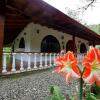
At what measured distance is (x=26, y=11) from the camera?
10430mm

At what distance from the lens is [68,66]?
4.46 ft

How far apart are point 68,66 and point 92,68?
0.15 meters

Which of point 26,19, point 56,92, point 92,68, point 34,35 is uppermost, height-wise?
point 26,19

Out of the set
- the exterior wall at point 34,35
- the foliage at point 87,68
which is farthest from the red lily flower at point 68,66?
the exterior wall at point 34,35

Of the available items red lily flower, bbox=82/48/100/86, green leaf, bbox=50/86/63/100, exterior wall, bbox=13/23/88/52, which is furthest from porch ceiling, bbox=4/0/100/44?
red lily flower, bbox=82/48/100/86

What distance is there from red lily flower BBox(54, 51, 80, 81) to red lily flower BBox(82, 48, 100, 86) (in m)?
0.06

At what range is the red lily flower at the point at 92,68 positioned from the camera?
1243 millimetres

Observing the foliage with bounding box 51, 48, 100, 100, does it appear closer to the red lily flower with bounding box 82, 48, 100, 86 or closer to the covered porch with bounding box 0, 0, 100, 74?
the red lily flower with bounding box 82, 48, 100, 86

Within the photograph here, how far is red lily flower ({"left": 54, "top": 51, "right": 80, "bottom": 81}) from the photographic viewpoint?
131cm

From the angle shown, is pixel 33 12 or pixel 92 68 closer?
pixel 92 68

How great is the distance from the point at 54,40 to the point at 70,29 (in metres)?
1.36

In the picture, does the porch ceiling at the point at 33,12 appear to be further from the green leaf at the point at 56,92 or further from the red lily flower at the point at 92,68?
the red lily flower at the point at 92,68

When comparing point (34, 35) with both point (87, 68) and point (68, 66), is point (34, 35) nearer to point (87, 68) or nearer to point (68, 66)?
point (68, 66)

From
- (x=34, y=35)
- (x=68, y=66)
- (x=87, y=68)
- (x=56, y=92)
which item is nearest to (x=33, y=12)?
(x=34, y=35)
